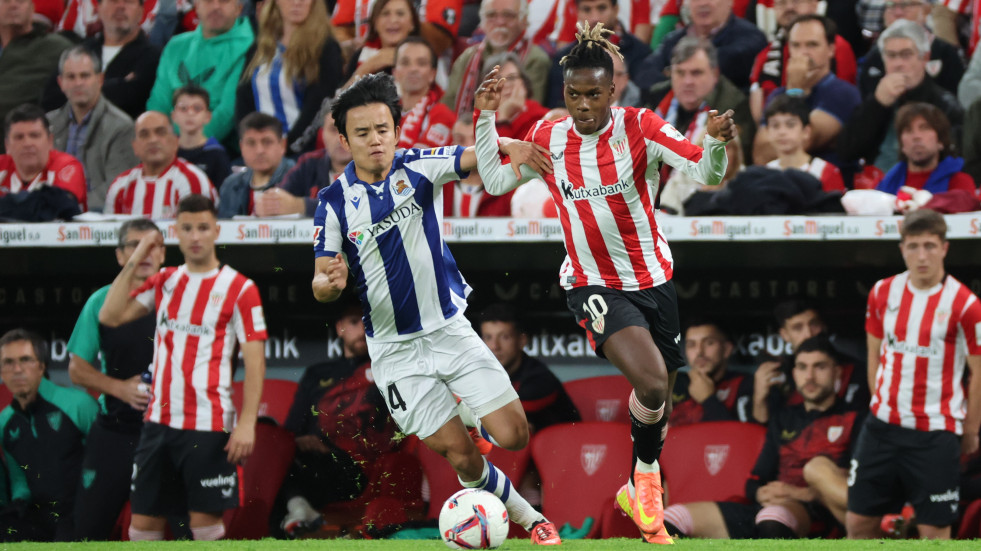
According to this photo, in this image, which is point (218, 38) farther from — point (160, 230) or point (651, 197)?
point (651, 197)

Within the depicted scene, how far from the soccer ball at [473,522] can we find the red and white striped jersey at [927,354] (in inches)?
94.9

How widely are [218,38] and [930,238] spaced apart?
4846mm

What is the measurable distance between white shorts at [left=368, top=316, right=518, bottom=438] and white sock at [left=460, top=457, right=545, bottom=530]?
0.84 feet

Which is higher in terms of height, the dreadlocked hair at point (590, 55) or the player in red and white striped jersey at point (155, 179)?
the dreadlocked hair at point (590, 55)

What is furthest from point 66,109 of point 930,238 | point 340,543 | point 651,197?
point 930,238

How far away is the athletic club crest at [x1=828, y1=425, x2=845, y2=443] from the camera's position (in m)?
6.12

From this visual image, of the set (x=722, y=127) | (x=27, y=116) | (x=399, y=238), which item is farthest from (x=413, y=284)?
(x=27, y=116)

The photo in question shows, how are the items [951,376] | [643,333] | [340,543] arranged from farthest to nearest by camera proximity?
[951,376] → [340,543] → [643,333]

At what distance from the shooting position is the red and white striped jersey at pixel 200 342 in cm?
610

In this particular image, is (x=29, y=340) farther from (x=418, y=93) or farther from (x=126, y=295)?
(x=418, y=93)

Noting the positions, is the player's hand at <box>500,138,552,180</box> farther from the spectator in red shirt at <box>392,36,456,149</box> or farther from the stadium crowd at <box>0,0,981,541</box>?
the spectator in red shirt at <box>392,36,456,149</box>

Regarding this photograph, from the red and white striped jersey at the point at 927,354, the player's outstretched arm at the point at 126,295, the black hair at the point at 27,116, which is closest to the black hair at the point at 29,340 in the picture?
the player's outstretched arm at the point at 126,295

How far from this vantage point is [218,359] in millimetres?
6207

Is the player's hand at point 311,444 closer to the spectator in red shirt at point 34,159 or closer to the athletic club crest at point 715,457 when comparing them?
the spectator in red shirt at point 34,159
